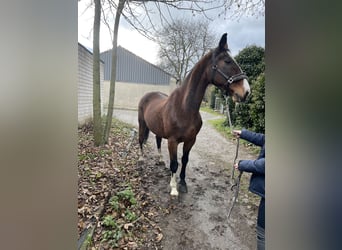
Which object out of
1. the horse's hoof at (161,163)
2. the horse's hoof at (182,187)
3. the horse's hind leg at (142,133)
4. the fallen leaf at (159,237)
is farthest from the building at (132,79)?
the fallen leaf at (159,237)

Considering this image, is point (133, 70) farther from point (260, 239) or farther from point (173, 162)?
point (260, 239)

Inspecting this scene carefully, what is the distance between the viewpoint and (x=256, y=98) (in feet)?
2.70

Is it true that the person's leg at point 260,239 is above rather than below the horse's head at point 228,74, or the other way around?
below

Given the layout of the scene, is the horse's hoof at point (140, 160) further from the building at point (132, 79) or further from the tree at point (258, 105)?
the tree at point (258, 105)

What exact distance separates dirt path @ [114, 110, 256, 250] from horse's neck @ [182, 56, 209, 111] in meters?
0.09

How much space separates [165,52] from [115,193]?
0.71 meters

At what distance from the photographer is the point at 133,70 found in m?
1.06

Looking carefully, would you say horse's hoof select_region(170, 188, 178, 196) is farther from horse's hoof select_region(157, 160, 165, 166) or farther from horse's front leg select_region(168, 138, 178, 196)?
horse's hoof select_region(157, 160, 165, 166)

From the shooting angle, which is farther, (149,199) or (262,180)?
(149,199)

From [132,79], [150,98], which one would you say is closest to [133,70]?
[132,79]

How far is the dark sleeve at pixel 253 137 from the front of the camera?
0.77 m

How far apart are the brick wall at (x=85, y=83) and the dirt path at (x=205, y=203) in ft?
0.52
